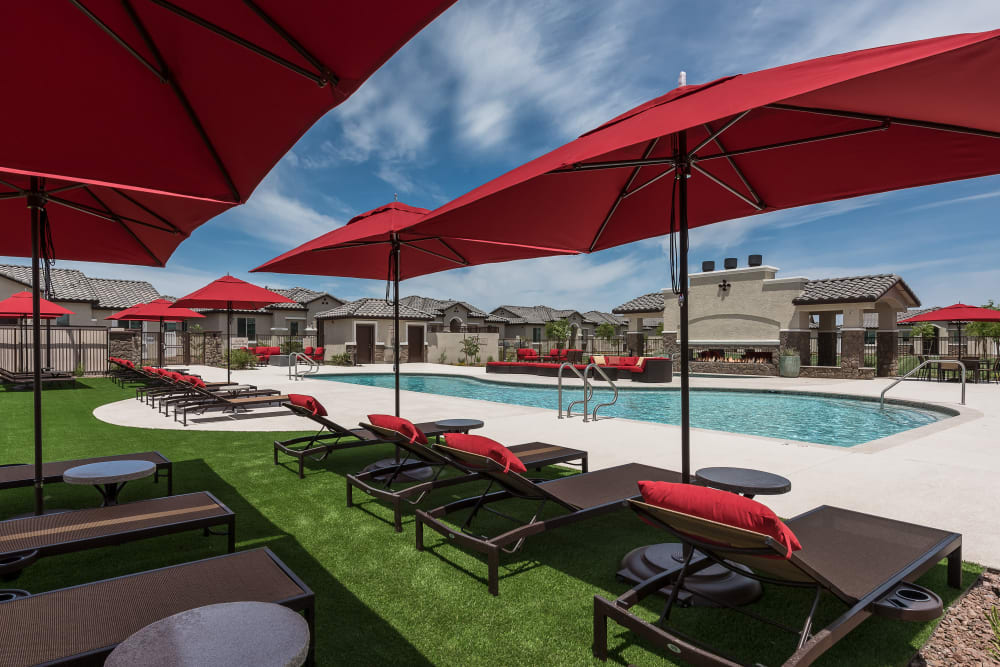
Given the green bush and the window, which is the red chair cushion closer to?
the green bush

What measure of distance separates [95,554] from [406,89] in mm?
17047

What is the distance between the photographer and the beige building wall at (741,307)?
2333cm

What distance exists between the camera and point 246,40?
89.6 inches

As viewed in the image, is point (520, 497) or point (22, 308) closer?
point (520, 497)

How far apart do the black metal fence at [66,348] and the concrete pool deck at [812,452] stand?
11.5 meters

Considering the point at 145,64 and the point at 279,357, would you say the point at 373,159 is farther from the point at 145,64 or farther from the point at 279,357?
the point at 145,64

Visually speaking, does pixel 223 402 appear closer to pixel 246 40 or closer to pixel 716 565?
pixel 246 40

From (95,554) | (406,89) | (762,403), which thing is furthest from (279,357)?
(95,554)

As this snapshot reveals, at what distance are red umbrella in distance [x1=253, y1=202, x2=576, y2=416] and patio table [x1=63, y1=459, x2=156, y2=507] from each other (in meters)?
2.43

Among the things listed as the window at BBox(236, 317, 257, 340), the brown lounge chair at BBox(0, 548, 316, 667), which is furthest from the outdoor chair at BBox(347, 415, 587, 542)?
the window at BBox(236, 317, 257, 340)

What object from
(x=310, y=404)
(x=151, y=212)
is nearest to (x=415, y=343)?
(x=310, y=404)

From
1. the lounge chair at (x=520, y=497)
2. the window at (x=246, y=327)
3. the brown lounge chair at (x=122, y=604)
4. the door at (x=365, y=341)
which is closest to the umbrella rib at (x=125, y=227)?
the brown lounge chair at (x=122, y=604)

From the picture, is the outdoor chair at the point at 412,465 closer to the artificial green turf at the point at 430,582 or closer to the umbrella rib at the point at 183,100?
the artificial green turf at the point at 430,582

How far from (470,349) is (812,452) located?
24.8 metres
